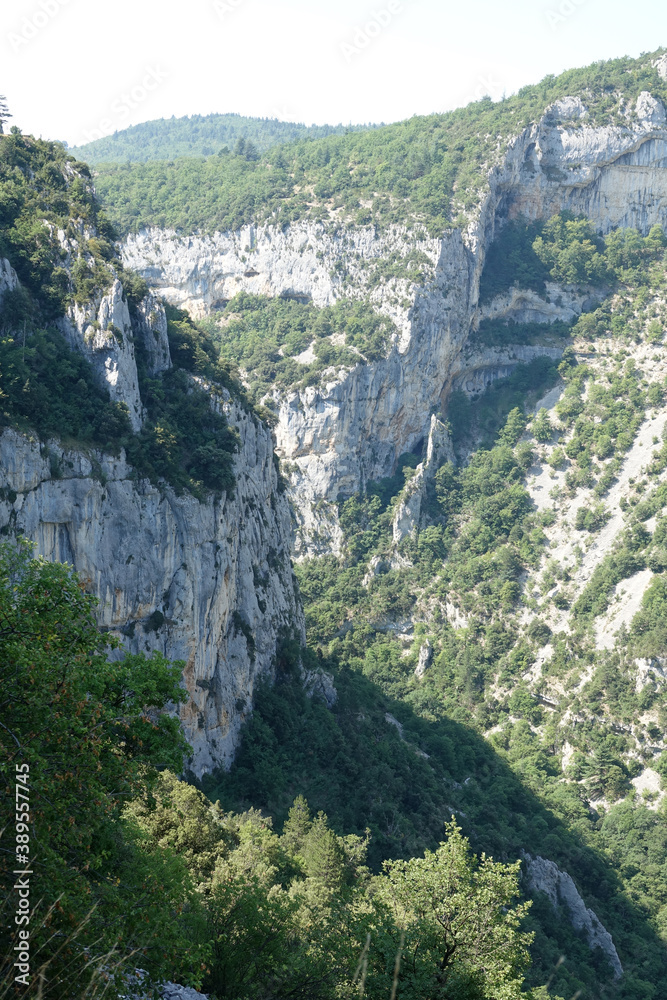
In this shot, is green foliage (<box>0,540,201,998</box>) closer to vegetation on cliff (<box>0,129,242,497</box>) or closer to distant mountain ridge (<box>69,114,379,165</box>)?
vegetation on cliff (<box>0,129,242,497</box>)

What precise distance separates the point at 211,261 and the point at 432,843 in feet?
277

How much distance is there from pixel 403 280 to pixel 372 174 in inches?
759

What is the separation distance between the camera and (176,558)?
3981 centimetres

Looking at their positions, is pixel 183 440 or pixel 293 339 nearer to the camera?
pixel 183 440

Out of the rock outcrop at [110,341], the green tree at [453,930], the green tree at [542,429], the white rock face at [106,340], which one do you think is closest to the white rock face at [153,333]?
the rock outcrop at [110,341]

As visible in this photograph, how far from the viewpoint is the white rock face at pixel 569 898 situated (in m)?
50.9

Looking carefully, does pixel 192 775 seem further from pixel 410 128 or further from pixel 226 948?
pixel 410 128

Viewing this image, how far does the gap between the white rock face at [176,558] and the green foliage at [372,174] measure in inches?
2481

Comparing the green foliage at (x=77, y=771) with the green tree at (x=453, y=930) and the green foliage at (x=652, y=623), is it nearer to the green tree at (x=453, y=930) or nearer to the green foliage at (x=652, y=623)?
the green tree at (x=453, y=930)

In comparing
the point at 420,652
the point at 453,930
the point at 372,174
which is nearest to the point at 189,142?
the point at 372,174

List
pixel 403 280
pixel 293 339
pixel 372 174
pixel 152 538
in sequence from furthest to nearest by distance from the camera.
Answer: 1. pixel 372 174
2. pixel 293 339
3. pixel 403 280
4. pixel 152 538

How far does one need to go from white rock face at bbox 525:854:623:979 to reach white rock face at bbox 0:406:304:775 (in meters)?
21.6

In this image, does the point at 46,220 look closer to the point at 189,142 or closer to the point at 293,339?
the point at 293,339

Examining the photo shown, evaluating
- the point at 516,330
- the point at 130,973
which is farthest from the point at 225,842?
the point at 516,330
